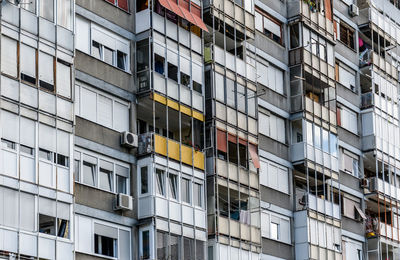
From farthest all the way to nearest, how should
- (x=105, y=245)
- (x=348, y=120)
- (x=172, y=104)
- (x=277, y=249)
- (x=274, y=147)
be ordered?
(x=348, y=120), (x=274, y=147), (x=277, y=249), (x=172, y=104), (x=105, y=245)

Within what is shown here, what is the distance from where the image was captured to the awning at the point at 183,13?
41344 millimetres

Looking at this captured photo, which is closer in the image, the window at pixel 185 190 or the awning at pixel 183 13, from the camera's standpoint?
the window at pixel 185 190

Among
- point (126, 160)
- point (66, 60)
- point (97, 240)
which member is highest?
point (66, 60)

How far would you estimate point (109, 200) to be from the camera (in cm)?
3819

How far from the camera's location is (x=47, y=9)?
3612 cm

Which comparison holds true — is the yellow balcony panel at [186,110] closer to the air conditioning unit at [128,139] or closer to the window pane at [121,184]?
the air conditioning unit at [128,139]

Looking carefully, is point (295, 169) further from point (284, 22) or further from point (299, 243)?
point (284, 22)

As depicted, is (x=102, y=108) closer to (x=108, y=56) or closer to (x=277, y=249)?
(x=108, y=56)

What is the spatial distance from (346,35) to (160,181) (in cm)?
2152

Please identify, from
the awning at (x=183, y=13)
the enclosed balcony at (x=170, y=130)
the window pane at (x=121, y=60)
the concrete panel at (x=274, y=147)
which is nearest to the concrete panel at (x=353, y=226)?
the concrete panel at (x=274, y=147)

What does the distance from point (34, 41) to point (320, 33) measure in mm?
20887

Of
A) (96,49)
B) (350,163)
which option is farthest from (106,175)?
(350,163)

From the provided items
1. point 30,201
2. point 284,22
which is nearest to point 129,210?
point 30,201

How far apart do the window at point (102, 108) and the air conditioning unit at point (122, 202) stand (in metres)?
2.76
